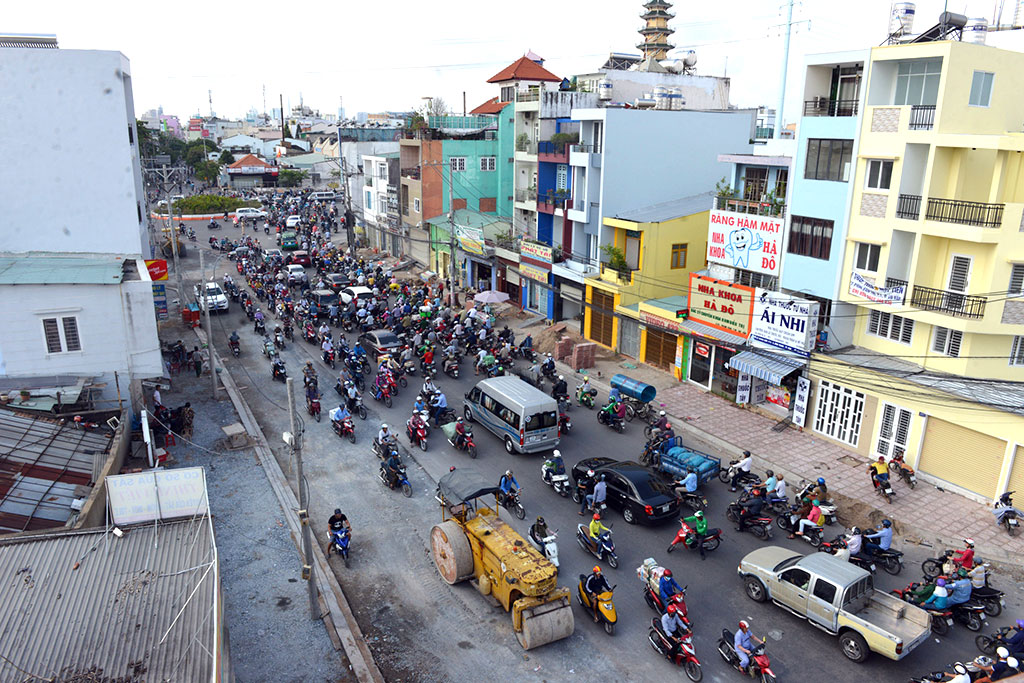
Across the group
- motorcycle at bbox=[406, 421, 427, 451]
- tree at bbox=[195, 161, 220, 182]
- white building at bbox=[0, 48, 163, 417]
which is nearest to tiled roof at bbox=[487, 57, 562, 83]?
white building at bbox=[0, 48, 163, 417]

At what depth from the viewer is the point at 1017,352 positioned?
1827 cm

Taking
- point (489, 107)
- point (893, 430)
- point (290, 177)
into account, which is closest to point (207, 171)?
point (290, 177)

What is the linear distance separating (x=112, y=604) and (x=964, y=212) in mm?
21252

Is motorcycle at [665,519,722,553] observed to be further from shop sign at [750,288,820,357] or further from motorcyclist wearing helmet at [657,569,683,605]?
shop sign at [750,288,820,357]

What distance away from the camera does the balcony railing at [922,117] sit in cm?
1855

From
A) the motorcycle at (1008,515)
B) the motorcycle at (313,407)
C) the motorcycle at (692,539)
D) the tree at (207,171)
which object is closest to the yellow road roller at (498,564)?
the motorcycle at (692,539)

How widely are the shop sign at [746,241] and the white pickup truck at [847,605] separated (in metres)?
12.5

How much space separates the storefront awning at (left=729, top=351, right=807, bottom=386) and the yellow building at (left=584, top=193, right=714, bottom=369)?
412 centimetres

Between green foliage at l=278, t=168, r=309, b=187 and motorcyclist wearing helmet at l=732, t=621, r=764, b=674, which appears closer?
motorcyclist wearing helmet at l=732, t=621, r=764, b=674

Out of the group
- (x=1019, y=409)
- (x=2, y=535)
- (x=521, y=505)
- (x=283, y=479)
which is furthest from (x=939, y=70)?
(x=2, y=535)

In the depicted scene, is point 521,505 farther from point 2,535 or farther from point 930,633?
point 2,535

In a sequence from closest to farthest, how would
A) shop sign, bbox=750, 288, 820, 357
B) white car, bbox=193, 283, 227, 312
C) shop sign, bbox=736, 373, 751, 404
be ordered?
1. shop sign, bbox=750, 288, 820, 357
2. shop sign, bbox=736, 373, 751, 404
3. white car, bbox=193, 283, 227, 312

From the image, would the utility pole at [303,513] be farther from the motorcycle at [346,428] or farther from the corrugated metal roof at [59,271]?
the corrugated metal roof at [59,271]

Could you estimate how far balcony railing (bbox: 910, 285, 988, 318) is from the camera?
59.0 ft
